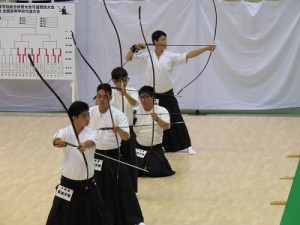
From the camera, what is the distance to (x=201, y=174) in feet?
24.7

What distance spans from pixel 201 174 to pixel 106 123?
7.37 ft

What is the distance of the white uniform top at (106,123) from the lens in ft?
18.0

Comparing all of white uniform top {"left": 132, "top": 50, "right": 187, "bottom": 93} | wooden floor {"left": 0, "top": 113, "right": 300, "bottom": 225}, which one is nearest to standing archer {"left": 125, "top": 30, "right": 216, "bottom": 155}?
white uniform top {"left": 132, "top": 50, "right": 187, "bottom": 93}

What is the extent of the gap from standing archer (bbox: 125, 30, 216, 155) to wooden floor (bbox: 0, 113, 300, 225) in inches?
7.2

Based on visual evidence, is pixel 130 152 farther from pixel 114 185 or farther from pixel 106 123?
pixel 106 123

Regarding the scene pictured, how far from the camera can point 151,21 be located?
10594 millimetres

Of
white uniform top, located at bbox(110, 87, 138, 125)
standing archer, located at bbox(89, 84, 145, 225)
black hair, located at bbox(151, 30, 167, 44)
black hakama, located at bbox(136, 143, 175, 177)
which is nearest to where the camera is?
standing archer, located at bbox(89, 84, 145, 225)

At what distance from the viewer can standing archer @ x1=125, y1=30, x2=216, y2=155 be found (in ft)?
26.0

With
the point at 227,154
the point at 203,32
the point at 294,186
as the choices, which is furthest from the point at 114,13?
the point at 294,186

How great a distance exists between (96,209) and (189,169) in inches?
111

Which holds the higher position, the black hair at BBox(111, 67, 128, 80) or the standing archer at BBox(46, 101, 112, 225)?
the black hair at BBox(111, 67, 128, 80)

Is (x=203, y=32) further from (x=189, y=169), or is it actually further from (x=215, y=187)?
(x=215, y=187)

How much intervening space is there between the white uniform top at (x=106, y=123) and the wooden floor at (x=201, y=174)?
2.61 feet

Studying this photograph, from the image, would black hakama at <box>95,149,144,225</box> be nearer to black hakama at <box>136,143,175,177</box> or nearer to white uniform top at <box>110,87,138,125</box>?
white uniform top at <box>110,87,138,125</box>
